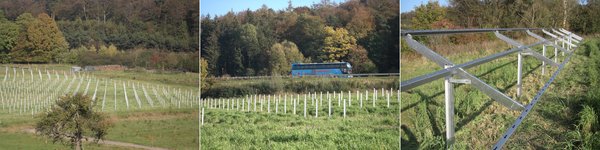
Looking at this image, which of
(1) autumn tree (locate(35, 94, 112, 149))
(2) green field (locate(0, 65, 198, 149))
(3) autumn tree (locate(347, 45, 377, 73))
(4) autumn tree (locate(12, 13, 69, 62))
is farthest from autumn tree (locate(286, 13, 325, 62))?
(4) autumn tree (locate(12, 13, 69, 62))

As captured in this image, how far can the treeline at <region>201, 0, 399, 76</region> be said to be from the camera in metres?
3.44

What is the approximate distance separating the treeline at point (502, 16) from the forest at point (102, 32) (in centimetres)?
196

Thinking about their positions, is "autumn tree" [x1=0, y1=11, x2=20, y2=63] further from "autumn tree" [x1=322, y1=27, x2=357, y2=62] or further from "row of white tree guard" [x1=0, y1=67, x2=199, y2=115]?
"autumn tree" [x1=322, y1=27, x2=357, y2=62]

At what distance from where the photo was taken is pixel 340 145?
3.75 m

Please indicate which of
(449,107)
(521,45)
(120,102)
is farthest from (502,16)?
(120,102)

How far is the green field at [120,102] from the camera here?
3893 millimetres

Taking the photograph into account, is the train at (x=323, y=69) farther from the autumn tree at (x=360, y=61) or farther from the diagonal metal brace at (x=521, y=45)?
the diagonal metal brace at (x=521, y=45)

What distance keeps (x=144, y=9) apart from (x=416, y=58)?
2547 millimetres

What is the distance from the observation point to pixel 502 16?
534cm

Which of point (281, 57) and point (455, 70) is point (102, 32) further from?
point (455, 70)

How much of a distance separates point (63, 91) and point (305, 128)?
76.7 inches

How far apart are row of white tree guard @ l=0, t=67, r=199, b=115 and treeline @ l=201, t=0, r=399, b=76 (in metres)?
0.83

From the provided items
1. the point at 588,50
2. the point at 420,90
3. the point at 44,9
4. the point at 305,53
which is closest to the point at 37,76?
the point at 44,9

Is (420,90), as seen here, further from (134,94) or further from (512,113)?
(134,94)
